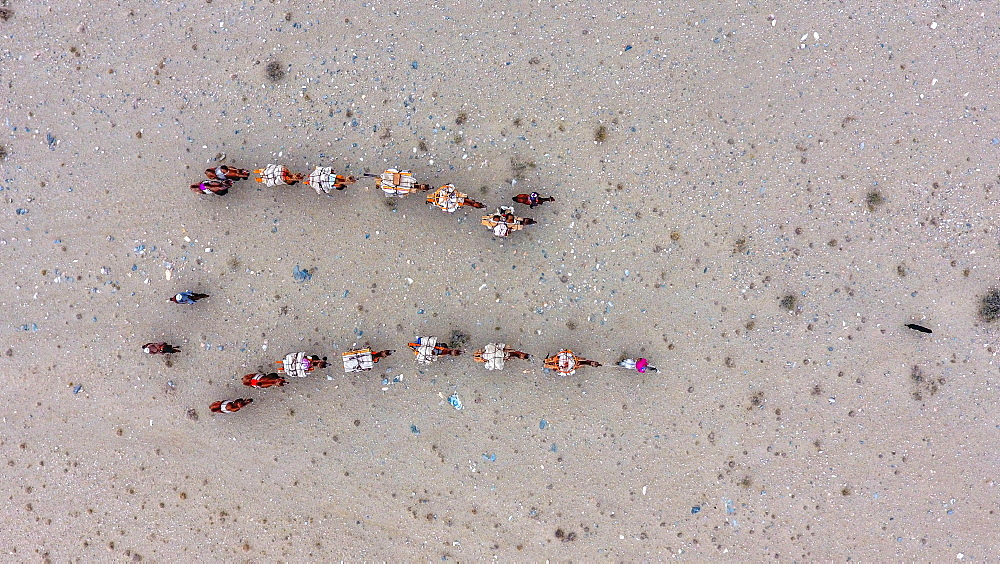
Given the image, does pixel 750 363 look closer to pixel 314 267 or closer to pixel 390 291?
pixel 390 291

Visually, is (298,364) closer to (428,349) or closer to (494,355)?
(428,349)

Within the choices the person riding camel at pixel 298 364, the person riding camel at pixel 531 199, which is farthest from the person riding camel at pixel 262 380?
the person riding camel at pixel 531 199

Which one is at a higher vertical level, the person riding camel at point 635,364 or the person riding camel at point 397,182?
the person riding camel at point 397,182

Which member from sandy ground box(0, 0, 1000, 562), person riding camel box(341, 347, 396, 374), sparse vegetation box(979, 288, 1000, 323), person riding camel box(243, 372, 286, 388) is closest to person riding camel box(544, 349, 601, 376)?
sandy ground box(0, 0, 1000, 562)

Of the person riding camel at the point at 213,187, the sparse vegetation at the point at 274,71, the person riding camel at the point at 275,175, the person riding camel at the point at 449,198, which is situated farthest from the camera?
the sparse vegetation at the point at 274,71

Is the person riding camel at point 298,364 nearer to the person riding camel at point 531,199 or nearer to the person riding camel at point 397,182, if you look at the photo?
the person riding camel at point 397,182

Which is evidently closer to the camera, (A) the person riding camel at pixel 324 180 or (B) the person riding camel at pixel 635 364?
(A) the person riding camel at pixel 324 180

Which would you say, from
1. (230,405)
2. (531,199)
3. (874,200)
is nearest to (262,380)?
(230,405)
